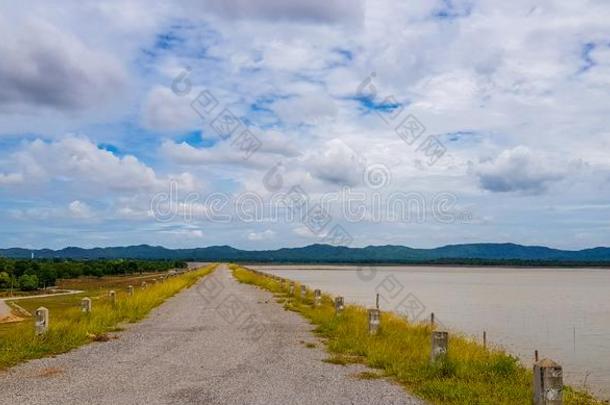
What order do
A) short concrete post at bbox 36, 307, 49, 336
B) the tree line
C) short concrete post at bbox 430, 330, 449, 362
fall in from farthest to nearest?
the tree line < short concrete post at bbox 36, 307, 49, 336 < short concrete post at bbox 430, 330, 449, 362

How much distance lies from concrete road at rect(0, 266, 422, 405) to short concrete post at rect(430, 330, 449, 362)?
4.04 feet

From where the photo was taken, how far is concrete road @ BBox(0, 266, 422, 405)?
9695mm

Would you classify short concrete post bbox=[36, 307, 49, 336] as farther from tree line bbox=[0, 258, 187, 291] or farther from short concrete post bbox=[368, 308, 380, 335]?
tree line bbox=[0, 258, 187, 291]

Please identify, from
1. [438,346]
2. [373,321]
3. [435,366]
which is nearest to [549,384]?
[435,366]

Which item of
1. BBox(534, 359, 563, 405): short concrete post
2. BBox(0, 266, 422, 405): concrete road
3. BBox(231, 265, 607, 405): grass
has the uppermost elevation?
BBox(534, 359, 563, 405): short concrete post

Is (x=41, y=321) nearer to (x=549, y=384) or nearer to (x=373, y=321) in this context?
(x=373, y=321)

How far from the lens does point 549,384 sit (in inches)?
334

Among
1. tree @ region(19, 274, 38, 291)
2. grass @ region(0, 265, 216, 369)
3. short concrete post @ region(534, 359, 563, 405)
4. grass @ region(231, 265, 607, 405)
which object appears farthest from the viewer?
tree @ region(19, 274, 38, 291)

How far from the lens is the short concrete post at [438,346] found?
11664 millimetres

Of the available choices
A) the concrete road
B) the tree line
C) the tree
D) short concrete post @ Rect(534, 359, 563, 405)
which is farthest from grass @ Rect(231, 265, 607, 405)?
the tree line

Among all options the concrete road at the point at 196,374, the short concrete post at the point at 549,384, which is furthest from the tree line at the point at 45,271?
the short concrete post at the point at 549,384

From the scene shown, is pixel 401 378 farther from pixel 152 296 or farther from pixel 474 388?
pixel 152 296

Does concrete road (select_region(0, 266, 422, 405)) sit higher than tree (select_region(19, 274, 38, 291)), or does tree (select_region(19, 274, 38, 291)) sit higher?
concrete road (select_region(0, 266, 422, 405))

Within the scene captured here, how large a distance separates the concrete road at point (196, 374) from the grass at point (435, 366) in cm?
49
